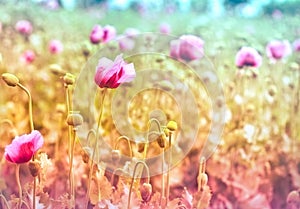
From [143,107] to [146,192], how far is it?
0.63ft

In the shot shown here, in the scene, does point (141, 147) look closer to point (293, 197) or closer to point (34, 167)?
point (34, 167)

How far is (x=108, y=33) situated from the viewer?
4.59 feet

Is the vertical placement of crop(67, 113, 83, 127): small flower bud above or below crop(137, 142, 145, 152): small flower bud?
above

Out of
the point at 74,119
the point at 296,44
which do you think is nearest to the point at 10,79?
the point at 74,119

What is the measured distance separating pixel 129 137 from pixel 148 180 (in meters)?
0.11

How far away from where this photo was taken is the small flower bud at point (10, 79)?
1.38 m

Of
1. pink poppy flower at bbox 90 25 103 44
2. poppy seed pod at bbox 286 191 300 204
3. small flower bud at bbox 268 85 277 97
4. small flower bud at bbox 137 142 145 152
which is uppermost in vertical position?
pink poppy flower at bbox 90 25 103 44

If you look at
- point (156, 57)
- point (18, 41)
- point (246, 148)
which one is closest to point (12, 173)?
point (18, 41)

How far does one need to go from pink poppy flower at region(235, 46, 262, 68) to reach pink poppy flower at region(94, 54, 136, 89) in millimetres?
246

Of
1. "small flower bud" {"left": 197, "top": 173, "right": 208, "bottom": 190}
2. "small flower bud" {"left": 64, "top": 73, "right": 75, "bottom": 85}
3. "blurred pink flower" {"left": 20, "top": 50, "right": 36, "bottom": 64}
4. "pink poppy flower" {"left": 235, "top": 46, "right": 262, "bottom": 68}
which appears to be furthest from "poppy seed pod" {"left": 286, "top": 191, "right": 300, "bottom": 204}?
"blurred pink flower" {"left": 20, "top": 50, "right": 36, "bottom": 64}

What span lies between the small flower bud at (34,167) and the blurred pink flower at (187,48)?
1.28 ft

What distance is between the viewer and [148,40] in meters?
1.40

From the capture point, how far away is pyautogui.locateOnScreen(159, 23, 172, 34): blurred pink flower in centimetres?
140

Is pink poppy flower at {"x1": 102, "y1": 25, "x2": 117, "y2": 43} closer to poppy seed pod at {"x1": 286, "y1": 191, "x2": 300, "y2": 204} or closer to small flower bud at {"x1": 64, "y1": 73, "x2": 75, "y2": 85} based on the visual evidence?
small flower bud at {"x1": 64, "y1": 73, "x2": 75, "y2": 85}
